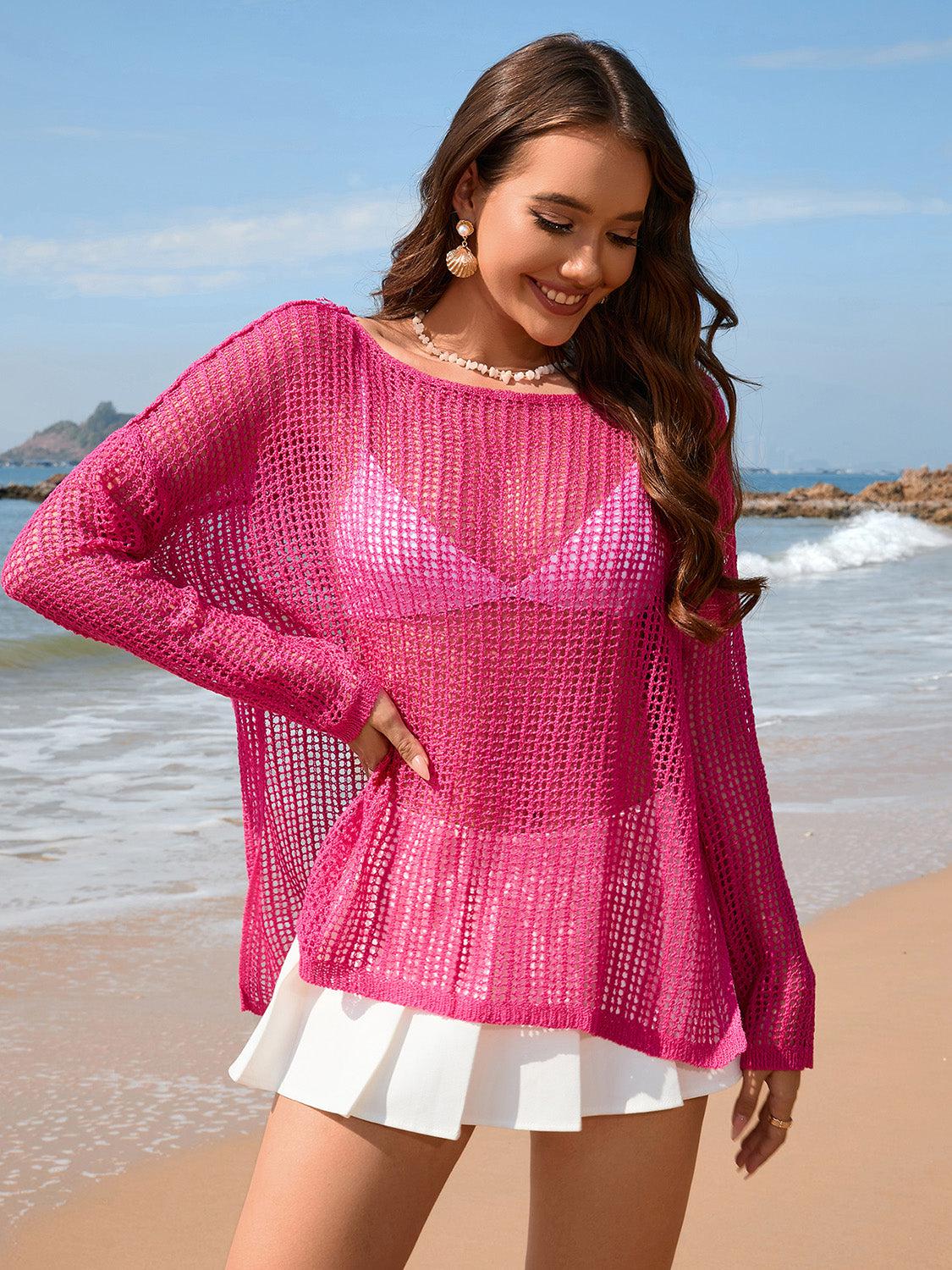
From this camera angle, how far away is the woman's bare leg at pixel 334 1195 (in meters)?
1.76

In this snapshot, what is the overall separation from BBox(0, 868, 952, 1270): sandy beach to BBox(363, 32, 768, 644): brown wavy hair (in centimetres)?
161

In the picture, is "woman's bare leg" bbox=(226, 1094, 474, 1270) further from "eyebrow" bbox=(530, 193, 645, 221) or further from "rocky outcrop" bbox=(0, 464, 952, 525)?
"rocky outcrop" bbox=(0, 464, 952, 525)

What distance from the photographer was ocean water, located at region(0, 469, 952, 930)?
5.14m

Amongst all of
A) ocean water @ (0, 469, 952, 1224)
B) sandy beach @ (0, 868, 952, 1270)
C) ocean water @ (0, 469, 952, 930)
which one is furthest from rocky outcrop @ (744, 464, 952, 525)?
sandy beach @ (0, 868, 952, 1270)

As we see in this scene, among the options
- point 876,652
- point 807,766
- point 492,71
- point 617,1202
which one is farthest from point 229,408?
point 876,652

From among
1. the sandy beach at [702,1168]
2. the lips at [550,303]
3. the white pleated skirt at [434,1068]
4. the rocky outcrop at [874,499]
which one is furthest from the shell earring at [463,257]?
the rocky outcrop at [874,499]

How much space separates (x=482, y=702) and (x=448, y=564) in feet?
0.62

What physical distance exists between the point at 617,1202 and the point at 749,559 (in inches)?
841

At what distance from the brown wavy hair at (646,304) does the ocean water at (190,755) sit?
16.5 inches

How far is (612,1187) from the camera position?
190 centimetres

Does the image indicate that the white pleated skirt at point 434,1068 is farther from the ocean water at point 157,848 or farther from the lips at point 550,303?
the ocean water at point 157,848

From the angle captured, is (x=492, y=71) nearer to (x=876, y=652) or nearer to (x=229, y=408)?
(x=229, y=408)

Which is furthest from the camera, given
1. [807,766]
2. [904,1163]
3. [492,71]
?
[807,766]

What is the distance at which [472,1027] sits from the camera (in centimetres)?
182
